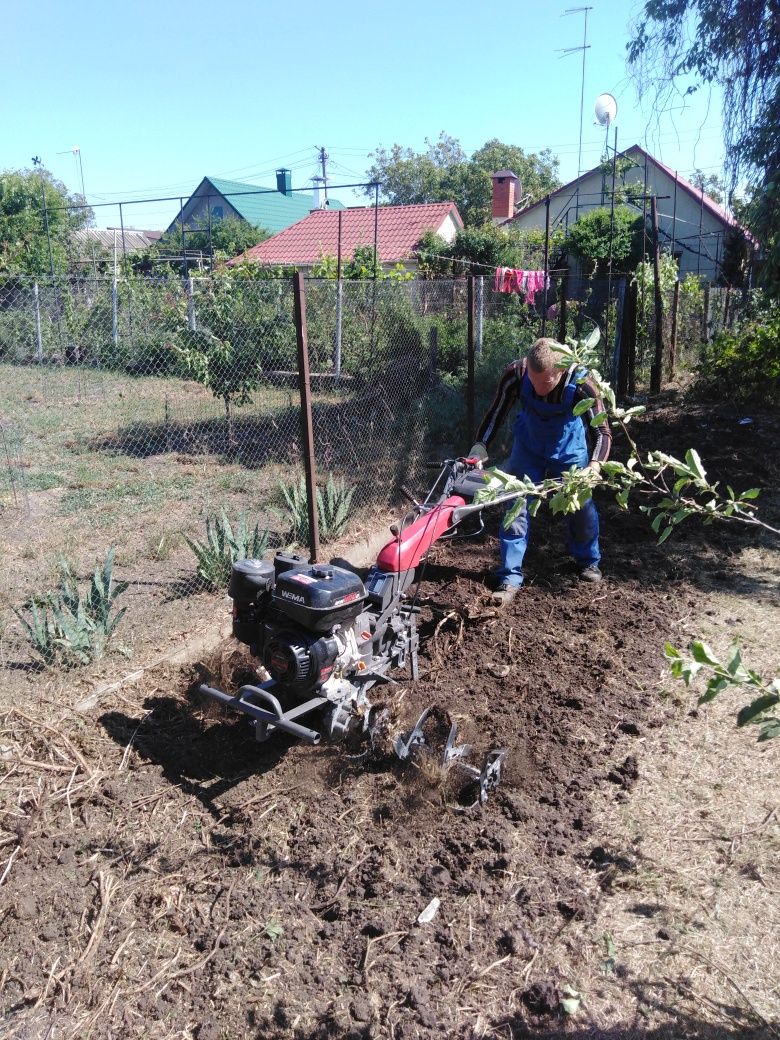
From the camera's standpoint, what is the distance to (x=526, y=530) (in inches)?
221

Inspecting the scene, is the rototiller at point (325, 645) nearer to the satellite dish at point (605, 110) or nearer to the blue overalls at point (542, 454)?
the blue overalls at point (542, 454)

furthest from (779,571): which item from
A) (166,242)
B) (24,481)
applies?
(166,242)

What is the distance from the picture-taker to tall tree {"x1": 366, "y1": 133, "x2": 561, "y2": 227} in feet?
209

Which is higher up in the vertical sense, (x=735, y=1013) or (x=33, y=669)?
(x=33, y=669)

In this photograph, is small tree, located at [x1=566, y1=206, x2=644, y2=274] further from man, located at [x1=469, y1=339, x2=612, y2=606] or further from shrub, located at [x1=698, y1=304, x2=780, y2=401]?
man, located at [x1=469, y1=339, x2=612, y2=606]

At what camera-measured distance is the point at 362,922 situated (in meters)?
2.92

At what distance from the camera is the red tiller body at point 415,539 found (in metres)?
4.11

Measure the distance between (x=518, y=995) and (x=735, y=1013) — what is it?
65 centimetres

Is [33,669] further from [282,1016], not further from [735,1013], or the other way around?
[735,1013]

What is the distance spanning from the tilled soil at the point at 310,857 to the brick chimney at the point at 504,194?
3877cm

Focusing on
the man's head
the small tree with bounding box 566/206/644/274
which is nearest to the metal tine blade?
the man's head

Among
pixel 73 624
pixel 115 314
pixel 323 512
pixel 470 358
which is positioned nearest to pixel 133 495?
pixel 323 512

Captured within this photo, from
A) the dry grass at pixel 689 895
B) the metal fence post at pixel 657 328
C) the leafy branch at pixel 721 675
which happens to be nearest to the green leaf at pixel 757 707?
the leafy branch at pixel 721 675

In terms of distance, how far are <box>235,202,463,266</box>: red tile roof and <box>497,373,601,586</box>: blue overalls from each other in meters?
21.9
